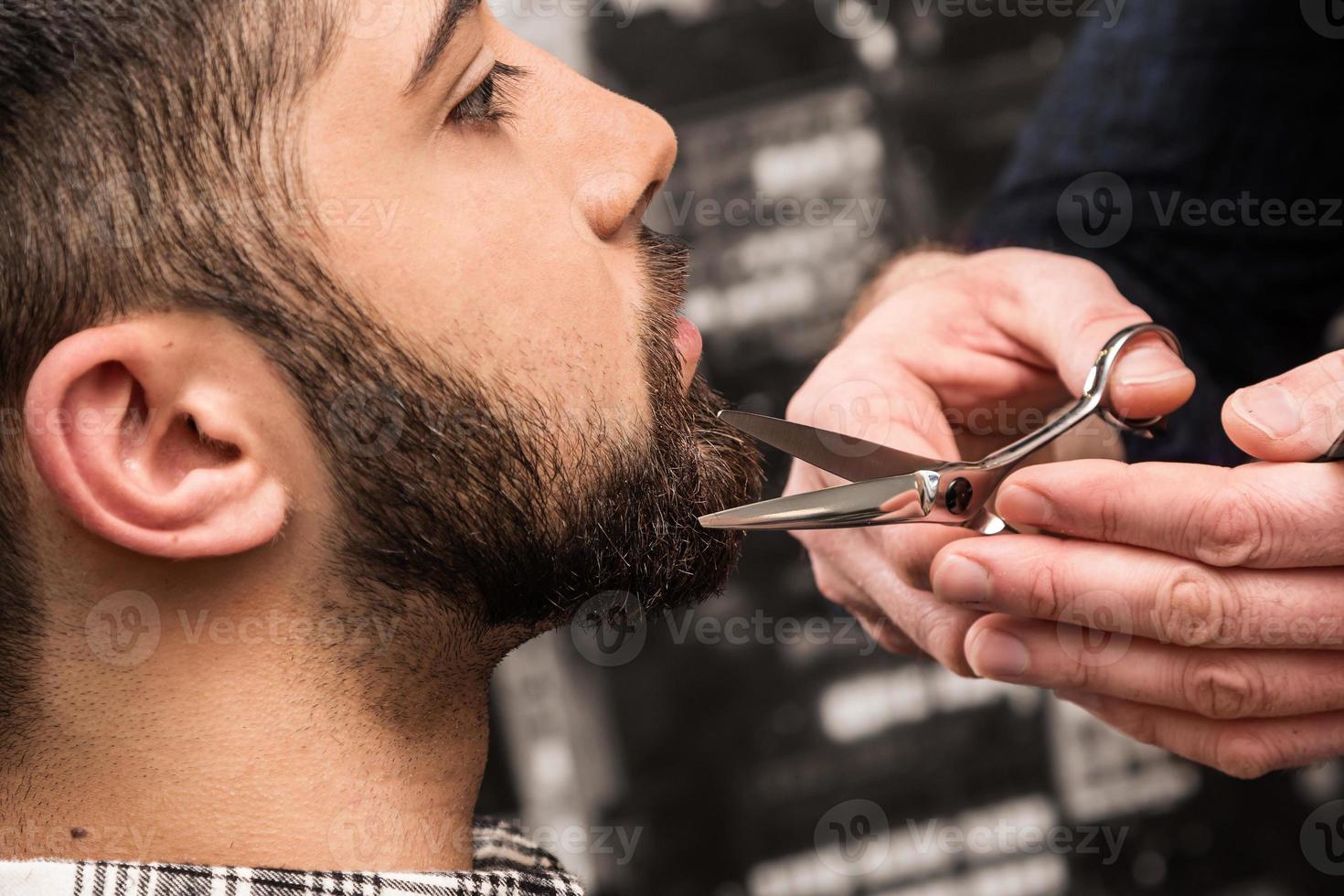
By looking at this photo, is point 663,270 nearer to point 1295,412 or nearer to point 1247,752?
point 1295,412

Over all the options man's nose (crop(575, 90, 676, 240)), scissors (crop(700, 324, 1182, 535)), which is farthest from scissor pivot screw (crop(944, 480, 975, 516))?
man's nose (crop(575, 90, 676, 240))

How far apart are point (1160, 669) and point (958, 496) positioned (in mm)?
216

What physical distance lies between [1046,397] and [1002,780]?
94 centimetres

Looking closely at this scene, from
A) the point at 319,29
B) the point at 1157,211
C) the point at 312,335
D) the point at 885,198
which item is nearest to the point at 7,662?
the point at 312,335

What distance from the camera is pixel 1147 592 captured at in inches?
32.8

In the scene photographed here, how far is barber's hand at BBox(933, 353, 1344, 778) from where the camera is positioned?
787mm

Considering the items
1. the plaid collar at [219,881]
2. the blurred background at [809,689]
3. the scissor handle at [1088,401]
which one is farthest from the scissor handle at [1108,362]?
the blurred background at [809,689]

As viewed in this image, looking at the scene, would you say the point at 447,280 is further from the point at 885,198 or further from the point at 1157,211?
the point at 885,198

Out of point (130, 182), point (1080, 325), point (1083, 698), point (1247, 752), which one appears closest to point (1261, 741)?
point (1247, 752)

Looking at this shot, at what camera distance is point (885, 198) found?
185cm

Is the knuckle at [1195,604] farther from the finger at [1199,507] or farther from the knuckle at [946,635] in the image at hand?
the knuckle at [946,635]

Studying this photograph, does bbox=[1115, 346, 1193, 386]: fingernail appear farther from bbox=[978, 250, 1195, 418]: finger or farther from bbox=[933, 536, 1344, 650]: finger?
bbox=[933, 536, 1344, 650]: finger

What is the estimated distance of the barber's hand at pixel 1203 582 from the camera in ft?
2.58

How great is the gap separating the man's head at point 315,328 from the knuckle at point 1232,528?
0.38m
